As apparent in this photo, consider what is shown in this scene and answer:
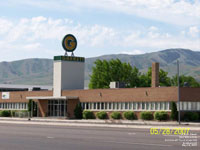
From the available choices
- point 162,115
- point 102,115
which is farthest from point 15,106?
point 162,115

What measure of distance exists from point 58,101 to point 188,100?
23679 millimetres

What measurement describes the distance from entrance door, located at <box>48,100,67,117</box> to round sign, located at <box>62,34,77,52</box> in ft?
29.4

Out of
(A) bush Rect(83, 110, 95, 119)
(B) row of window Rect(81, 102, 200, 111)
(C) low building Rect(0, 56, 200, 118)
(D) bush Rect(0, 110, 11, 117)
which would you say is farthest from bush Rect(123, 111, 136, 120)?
(D) bush Rect(0, 110, 11, 117)

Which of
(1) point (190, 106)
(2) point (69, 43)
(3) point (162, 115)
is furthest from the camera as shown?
(2) point (69, 43)

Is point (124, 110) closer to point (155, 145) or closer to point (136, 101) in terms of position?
point (136, 101)

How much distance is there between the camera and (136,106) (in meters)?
62.8

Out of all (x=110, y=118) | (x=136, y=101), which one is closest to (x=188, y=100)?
(x=136, y=101)

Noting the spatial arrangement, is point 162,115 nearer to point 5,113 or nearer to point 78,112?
point 78,112

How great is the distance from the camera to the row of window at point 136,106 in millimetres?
58963

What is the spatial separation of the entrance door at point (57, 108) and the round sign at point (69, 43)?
8.97 meters

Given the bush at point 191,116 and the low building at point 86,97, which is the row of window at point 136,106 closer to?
the low building at point 86,97

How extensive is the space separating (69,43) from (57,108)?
11197 mm

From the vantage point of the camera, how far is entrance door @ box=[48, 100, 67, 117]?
72.6 m

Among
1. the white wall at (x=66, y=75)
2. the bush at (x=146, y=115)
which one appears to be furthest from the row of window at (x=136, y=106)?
the white wall at (x=66, y=75)
